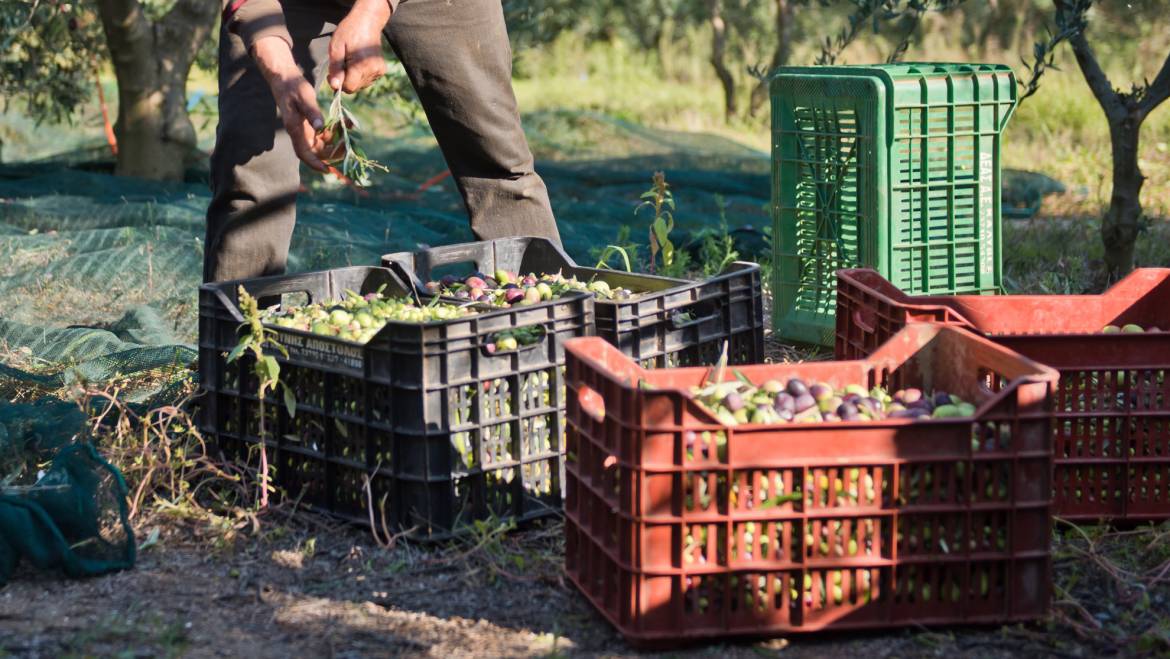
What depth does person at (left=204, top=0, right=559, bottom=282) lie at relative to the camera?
3.97 meters

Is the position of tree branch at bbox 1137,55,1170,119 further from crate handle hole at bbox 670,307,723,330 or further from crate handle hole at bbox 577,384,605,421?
crate handle hole at bbox 577,384,605,421

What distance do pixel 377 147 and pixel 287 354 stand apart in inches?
281

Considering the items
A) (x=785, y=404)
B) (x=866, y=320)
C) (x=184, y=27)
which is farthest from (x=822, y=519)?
(x=184, y=27)

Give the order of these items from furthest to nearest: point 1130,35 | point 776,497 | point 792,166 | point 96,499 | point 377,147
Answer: point 1130,35 < point 377,147 < point 792,166 < point 96,499 < point 776,497

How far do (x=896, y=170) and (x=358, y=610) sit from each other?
2416mm

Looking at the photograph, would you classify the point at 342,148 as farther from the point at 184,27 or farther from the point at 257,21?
the point at 184,27

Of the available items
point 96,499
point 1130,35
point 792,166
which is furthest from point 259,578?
point 1130,35

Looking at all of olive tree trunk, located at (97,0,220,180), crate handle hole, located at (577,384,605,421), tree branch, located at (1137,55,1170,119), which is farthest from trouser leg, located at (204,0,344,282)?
olive tree trunk, located at (97,0,220,180)

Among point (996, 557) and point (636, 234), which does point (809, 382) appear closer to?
point (996, 557)

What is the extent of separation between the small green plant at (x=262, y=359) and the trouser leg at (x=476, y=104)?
113cm

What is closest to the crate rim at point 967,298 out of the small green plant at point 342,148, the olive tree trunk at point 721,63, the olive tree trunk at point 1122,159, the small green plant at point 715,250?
the small green plant at point 342,148

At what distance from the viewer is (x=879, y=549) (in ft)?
8.50

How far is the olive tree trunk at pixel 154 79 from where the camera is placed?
7.86 m

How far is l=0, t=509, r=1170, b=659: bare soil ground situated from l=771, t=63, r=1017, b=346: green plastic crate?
171 centimetres
